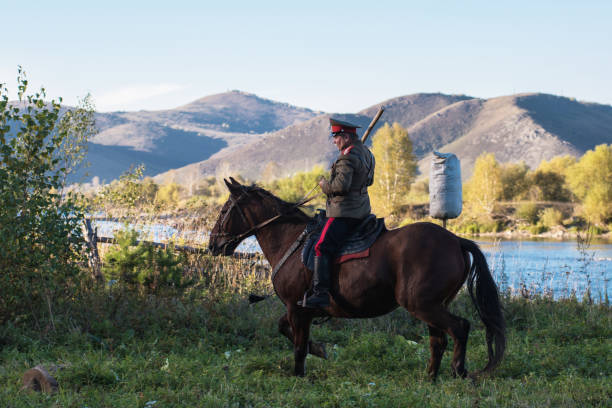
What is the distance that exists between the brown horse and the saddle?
7cm

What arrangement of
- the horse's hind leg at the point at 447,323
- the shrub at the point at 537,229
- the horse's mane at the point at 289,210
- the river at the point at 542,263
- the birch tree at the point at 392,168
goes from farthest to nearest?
the birch tree at the point at 392,168 → the shrub at the point at 537,229 → the river at the point at 542,263 → the horse's mane at the point at 289,210 → the horse's hind leg at the point at 447,323

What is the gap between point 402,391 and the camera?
5414mm

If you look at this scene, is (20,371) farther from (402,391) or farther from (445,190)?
(445,190)

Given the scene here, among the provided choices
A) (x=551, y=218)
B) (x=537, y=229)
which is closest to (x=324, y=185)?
(x=537, y=229)

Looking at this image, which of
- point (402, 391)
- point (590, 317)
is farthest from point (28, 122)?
point (590, 317)

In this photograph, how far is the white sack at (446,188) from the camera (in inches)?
431

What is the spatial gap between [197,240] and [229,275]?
80.5 inches

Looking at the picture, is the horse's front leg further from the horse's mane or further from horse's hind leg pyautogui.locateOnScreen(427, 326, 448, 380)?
horse's hind leg pyautogui.locateOnScreen(427, 326, 448, 380)

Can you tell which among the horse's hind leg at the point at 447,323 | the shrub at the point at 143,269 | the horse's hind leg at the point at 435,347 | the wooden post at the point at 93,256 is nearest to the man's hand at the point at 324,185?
the horse's hind leg at the point at 447,323

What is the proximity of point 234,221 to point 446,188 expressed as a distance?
205 inches

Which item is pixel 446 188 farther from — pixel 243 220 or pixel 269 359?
pixel 269 359

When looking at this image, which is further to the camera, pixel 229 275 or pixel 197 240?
pixel 197 240

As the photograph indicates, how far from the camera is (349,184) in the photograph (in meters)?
6.07

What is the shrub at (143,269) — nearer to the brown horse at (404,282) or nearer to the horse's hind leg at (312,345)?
the horse's hind leg at (312,345)
